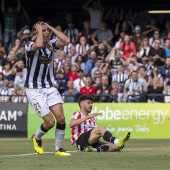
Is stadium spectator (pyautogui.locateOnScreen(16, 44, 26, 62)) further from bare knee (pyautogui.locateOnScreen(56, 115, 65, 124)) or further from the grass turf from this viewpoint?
bare knee (pyautogui.locateOnScreen(56, 115, 65, 124))

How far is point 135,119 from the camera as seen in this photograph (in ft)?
71.8

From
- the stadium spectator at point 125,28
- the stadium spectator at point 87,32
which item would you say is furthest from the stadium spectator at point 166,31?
the stadium spectator at point 87,32

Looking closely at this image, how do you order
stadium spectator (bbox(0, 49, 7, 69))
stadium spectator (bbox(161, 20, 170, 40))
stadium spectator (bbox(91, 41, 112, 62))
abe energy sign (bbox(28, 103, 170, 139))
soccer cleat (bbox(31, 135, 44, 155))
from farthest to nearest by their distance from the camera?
stadium spectator (bbox(161, 20, 170, 40)) < stadium spectator (bbox(0, 49, 7, 69)) < stadium spectator (bbox(91, 41, 112, 62)) < abe energy sign (bbox(28, 103, 170, 139)) < soccer cleat (bbox(31, 135, 44, 155))

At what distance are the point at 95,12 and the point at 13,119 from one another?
6.45 meters

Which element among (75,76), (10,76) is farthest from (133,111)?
(10,76)

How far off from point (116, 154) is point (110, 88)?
10.3 metres

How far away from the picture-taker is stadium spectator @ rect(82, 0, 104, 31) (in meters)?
26.5

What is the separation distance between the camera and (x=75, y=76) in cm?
2420

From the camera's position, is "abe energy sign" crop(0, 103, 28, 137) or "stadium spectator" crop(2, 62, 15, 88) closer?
"abe energy sign" crop(0, 103, 28, 137)

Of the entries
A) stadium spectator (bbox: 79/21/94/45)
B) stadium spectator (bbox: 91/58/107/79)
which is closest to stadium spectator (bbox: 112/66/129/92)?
stadium spectator (bbox: 91/58/107/79)

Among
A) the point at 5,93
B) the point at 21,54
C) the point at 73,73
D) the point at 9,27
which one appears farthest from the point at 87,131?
the point at 9,27

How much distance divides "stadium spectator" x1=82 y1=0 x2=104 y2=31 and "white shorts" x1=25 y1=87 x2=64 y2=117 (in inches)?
543

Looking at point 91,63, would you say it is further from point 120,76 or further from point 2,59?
point 2,59

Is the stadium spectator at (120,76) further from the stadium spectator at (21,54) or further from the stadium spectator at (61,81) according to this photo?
the stadium spectator at (21,54)
